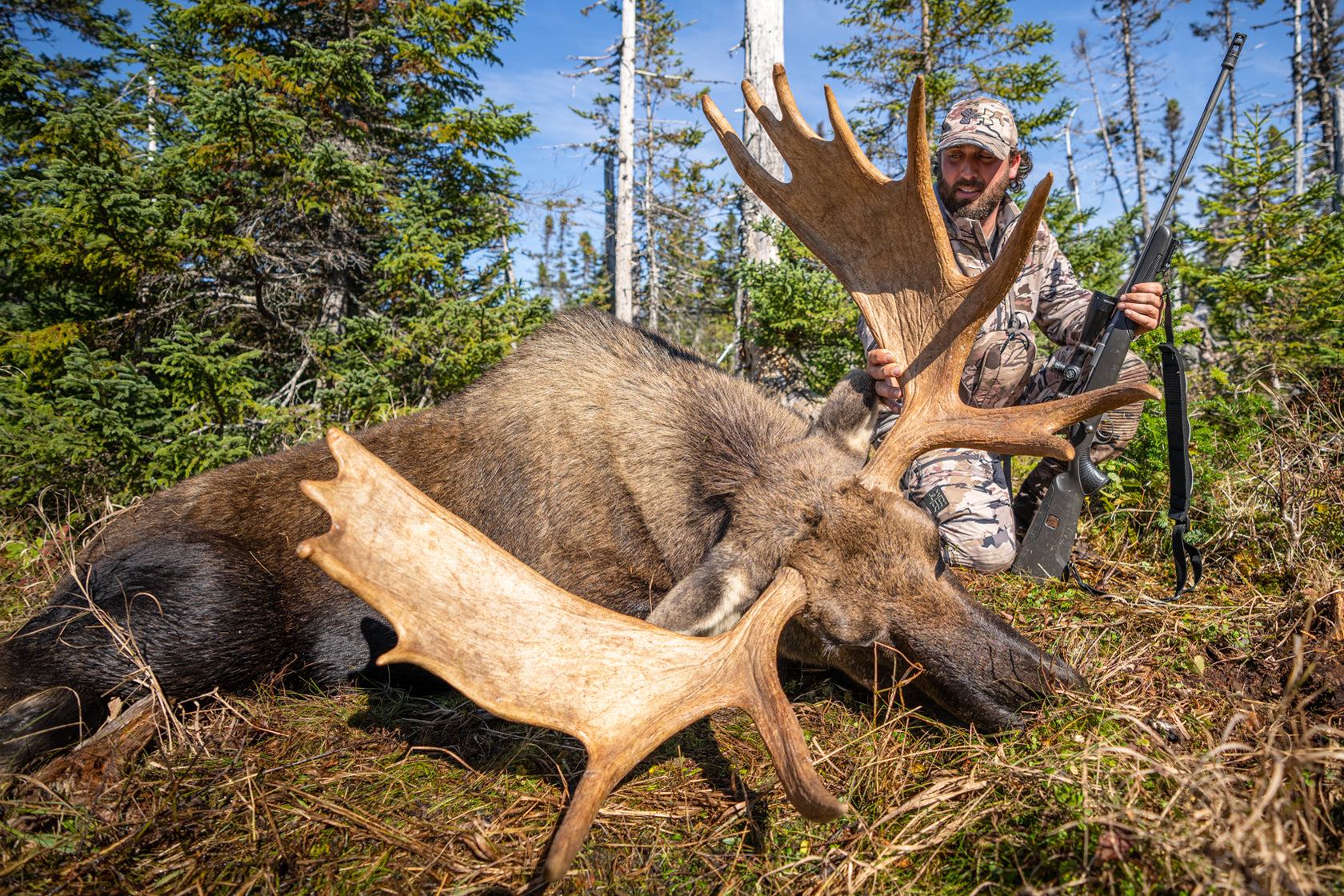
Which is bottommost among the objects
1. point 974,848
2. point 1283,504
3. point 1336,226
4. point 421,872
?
point 421,872

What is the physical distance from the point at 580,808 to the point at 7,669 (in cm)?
304

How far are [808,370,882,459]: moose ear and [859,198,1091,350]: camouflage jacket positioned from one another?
64.0 inches

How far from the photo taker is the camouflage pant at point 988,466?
3996mm

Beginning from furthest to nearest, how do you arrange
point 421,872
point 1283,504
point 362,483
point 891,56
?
1. point 891,56
2. point 1283,504
3. point 362,483
4. point 421,872

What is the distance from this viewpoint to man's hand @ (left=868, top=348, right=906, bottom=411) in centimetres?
329

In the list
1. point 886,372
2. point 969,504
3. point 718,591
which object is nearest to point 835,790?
point 718,591

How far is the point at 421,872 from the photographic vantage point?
2023 mm

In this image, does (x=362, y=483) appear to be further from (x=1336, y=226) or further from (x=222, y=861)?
(x=1336, y=226)

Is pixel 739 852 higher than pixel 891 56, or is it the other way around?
pixel 891 56

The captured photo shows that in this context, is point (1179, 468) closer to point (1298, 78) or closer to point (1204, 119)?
point (1204, 119)

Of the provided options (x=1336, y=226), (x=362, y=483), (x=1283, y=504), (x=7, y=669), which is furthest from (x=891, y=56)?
(x=7, y=669)

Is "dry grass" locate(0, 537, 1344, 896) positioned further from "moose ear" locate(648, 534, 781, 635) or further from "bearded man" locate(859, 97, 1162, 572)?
"bearded man" locate(859, 97, 1162, 572)

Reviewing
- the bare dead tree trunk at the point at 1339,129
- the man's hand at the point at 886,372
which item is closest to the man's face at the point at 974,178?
the man's hand at the point at 886,372

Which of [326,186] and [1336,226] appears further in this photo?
[326,186]
